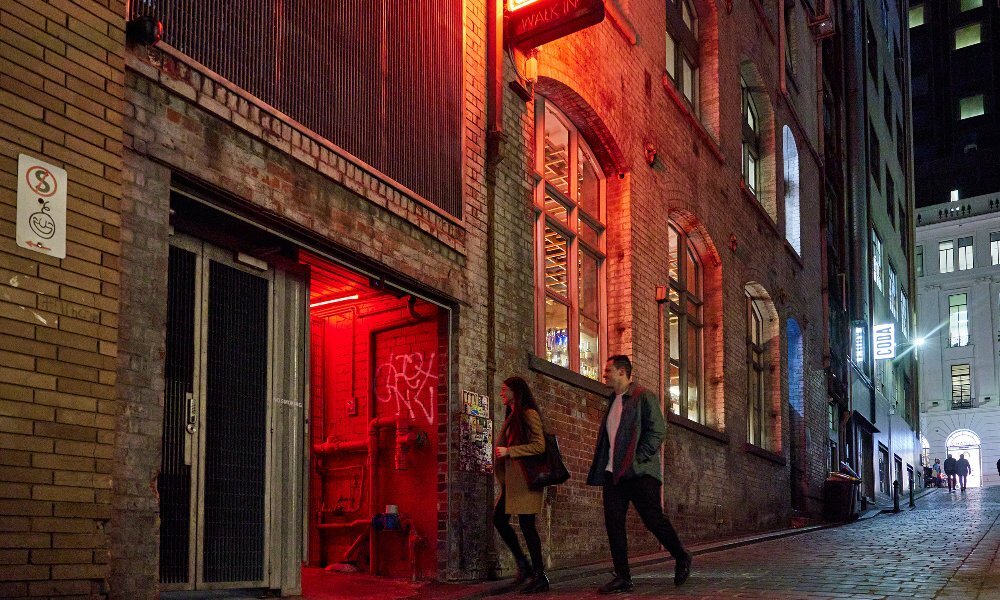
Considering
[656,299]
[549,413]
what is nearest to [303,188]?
[549,413]

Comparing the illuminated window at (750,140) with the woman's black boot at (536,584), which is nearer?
the woman's black boot at (536,584)

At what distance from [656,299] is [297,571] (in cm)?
790

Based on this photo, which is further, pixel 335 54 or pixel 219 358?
pixel 335 54

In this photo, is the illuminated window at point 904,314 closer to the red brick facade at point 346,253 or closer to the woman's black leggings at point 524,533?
the red brick facade at point 346,253

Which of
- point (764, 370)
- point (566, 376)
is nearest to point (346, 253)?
point (566, 376)

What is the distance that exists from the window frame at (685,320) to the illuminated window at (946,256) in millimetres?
46378

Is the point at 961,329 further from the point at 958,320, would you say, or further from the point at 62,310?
the point at 62,310

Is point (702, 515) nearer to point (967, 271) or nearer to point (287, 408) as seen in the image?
point (287, 408)

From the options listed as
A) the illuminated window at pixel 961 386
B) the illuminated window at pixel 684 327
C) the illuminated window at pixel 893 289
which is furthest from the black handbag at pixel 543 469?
the illuminated window at pixel 961 386

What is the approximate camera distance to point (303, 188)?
7.98 metres

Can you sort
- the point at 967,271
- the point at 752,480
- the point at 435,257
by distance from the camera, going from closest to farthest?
1. the point at 435,257
2. the point at 752,480
3. the point at 967,271

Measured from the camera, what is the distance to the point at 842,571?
938 centimetres

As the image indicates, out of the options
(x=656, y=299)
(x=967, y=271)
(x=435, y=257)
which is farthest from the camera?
(x=967, y=271)

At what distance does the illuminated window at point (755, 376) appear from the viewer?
20281mm
